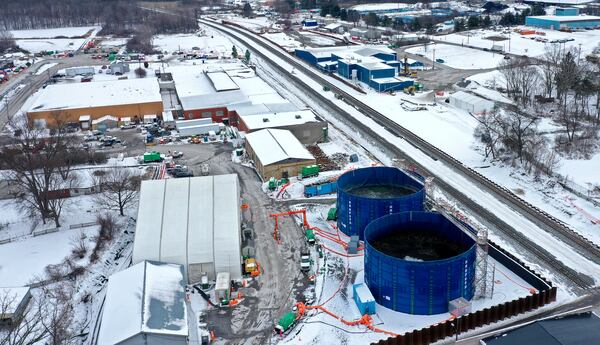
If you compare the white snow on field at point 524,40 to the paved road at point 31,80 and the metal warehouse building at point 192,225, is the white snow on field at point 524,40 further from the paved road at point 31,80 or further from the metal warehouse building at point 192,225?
the metal warehouse building at point 192,225

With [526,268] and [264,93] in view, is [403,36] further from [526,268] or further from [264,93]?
[526,268]

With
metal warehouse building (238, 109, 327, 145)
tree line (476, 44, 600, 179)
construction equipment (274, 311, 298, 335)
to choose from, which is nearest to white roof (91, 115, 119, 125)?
metal warehouse building (238, 109, 327, 145)

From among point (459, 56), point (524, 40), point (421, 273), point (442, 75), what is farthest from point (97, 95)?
point (524, 40)

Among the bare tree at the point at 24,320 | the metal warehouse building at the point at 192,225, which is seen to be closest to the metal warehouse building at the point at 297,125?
the metal warehouse building at the point at 192,225

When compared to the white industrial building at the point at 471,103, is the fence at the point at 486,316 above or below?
below

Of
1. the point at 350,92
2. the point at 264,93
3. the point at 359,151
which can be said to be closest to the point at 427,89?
the point at 350,92

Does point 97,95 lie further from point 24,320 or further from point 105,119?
point 24,320

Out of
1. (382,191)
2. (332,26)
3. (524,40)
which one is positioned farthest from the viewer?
(332,26)
